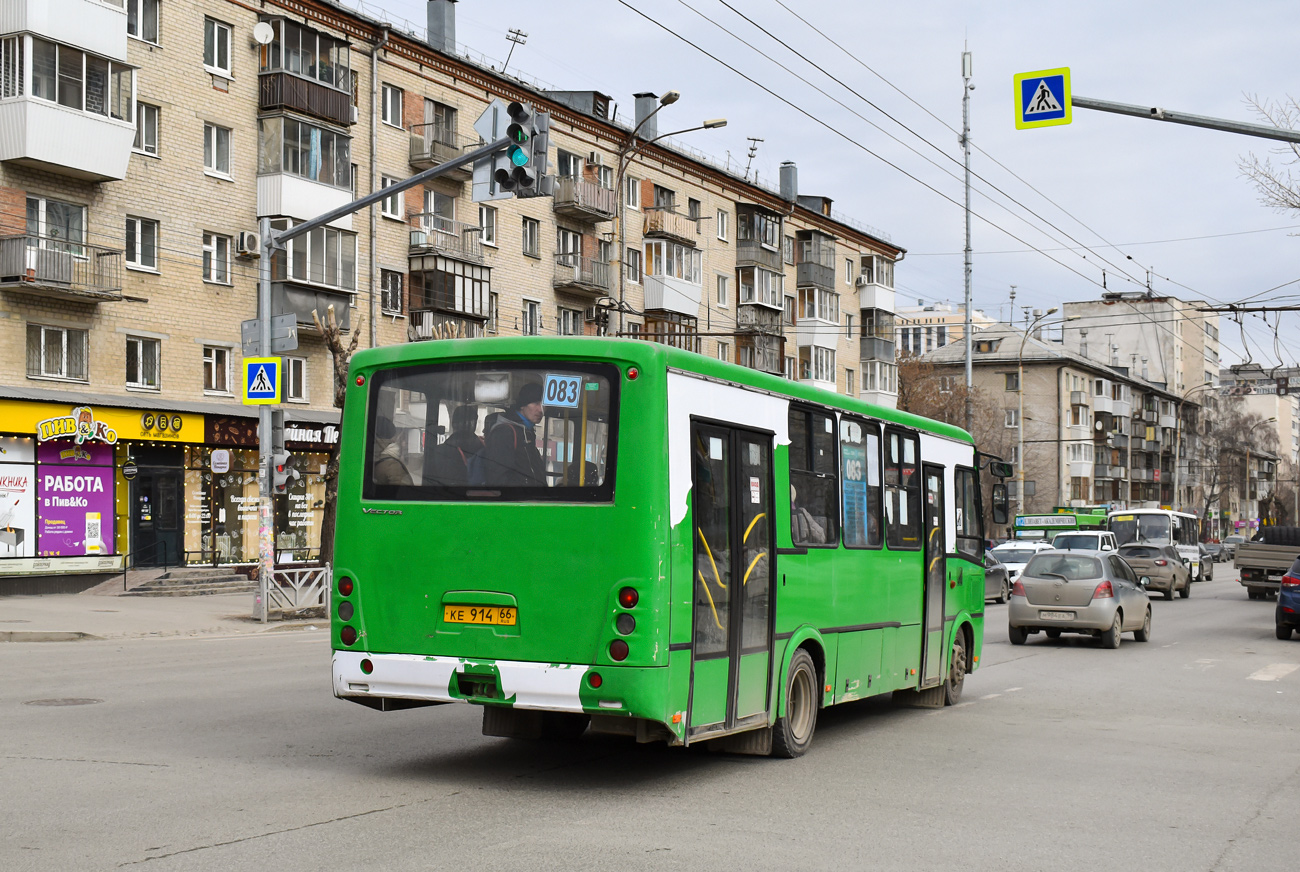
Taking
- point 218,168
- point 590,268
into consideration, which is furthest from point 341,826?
point 590,268

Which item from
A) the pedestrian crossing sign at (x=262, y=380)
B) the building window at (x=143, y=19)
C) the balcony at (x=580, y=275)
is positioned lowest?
the pedestrian crossing sign at (x=262, y=380)

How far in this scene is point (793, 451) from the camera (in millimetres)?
10125

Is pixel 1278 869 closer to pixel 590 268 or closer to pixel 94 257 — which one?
pixel 94 257

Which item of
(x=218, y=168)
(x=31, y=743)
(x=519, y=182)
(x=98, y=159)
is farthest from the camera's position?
(x=218, y=168)

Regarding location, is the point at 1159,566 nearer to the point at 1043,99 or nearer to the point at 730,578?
the point at 1043,99

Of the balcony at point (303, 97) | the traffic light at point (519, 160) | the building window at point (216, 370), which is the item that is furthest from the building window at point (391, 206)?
the traffic light at point (519, 160)

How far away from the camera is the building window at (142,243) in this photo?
108 ft

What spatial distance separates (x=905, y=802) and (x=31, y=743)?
6002mm

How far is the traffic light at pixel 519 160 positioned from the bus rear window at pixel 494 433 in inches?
310

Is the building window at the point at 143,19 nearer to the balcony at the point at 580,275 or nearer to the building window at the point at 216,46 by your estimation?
the building window at the point at 216,46

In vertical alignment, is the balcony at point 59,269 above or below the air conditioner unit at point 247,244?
below

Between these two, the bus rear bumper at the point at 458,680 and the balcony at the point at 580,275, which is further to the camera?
the balcony at the point at 580,275

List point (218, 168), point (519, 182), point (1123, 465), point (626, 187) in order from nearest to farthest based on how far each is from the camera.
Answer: point (519, 182)
point (218, 168)
point (626, 187)
point (1123, 465)

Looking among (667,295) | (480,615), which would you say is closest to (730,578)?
(480,615)
